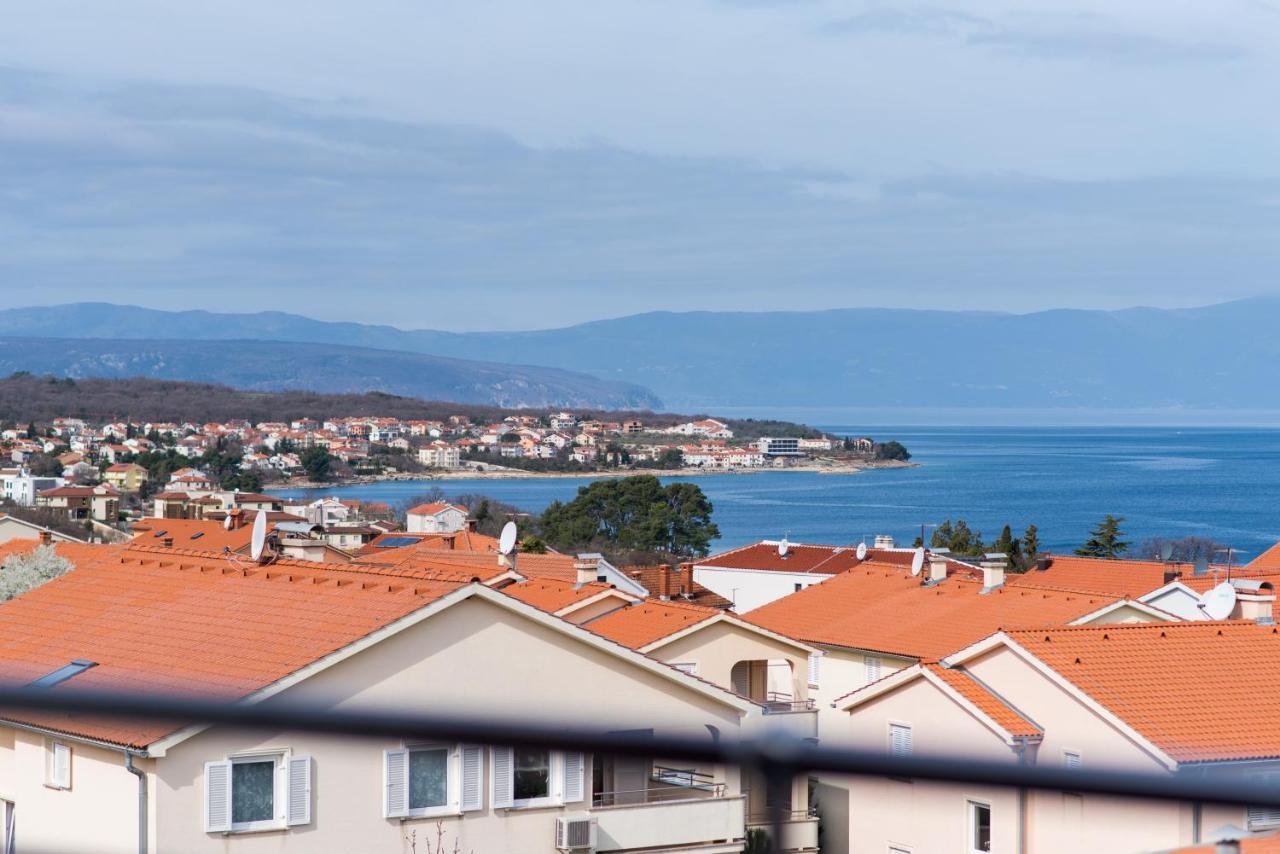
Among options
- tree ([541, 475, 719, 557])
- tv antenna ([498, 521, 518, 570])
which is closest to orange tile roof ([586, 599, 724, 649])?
tv antenna ([498, 521, 518, 570])

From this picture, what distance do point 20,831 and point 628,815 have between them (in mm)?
3072

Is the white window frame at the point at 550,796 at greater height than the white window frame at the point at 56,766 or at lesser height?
lesser

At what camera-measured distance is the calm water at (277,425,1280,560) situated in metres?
70.2

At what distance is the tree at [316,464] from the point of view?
119m

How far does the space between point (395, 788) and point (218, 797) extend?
0.89 meters

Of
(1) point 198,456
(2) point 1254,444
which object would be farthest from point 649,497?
(2) point 1254,444

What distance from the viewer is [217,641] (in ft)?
30.4

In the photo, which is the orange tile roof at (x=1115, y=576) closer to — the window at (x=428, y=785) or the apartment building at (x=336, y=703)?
the apartment building at (x=336, y=703)

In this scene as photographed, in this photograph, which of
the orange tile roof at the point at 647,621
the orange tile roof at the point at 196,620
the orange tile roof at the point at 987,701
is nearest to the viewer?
the orange tile roof at the point at 196,620

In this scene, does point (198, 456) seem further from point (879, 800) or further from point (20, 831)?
point (879, 800)

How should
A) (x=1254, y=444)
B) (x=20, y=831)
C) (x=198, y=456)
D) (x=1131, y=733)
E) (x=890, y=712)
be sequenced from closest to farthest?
(x=20, y=831) < (x=1131, y=733) < (x=890, y=712) < (x=198, y=456) < (x=1254, y=444)

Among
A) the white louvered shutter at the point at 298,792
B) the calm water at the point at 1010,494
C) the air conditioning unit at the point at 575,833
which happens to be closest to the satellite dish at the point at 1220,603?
the air conditioning unit at the point at 575,833

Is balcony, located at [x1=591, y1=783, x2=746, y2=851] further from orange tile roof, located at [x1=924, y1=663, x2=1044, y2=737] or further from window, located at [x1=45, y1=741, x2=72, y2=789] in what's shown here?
orange tile roof, located at [x1=924, y1=663, x2=1044, y2=737]

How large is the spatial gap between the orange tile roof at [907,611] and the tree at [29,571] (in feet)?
26.5
